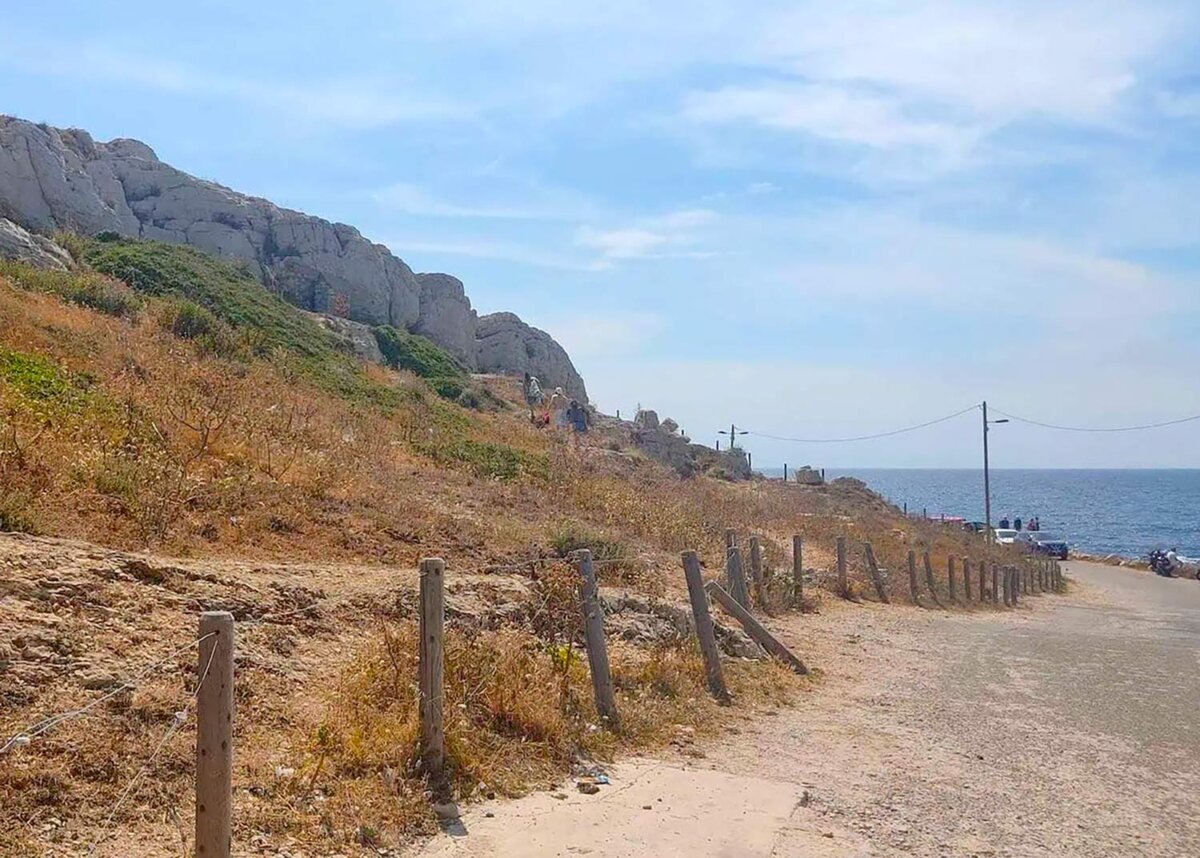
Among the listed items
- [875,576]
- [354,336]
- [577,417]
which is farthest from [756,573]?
[577,417]

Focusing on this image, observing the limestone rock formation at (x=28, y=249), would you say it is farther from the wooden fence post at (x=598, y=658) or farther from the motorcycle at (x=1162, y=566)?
the motorcycle at (x=1162, y=566)

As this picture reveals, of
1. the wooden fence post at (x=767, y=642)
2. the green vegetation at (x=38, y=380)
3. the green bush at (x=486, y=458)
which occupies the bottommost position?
the wooden fence post at (x=767, y=642)

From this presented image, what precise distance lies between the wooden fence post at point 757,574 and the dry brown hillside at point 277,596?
138cm

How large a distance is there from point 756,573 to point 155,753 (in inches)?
451

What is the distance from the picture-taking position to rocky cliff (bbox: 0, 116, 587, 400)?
104 feet

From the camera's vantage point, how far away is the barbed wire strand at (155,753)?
13.6 feet

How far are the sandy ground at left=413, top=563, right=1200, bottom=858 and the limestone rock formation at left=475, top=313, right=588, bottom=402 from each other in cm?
3705

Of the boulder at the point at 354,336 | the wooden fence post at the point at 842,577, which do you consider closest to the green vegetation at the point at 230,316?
the boulder at the point at 354,336

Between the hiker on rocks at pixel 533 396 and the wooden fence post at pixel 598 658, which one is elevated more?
the hiker on rocks at pixel 533 396

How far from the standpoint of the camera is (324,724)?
6.04 metres

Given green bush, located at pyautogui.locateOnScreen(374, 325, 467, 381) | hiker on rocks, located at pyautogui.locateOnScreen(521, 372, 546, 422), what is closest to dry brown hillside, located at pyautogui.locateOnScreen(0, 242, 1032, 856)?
green bush, located at pyautogui.locateOnScreen(374, 325, 467, 381)

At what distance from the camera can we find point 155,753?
15.8 ft

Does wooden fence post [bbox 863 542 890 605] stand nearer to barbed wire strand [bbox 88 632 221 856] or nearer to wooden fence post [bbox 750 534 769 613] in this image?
wooden fence post [bbox 750 534 769 613]

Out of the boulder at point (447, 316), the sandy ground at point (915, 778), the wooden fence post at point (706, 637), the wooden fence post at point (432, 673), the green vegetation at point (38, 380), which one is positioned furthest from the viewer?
the boulder at point (447, 316)
